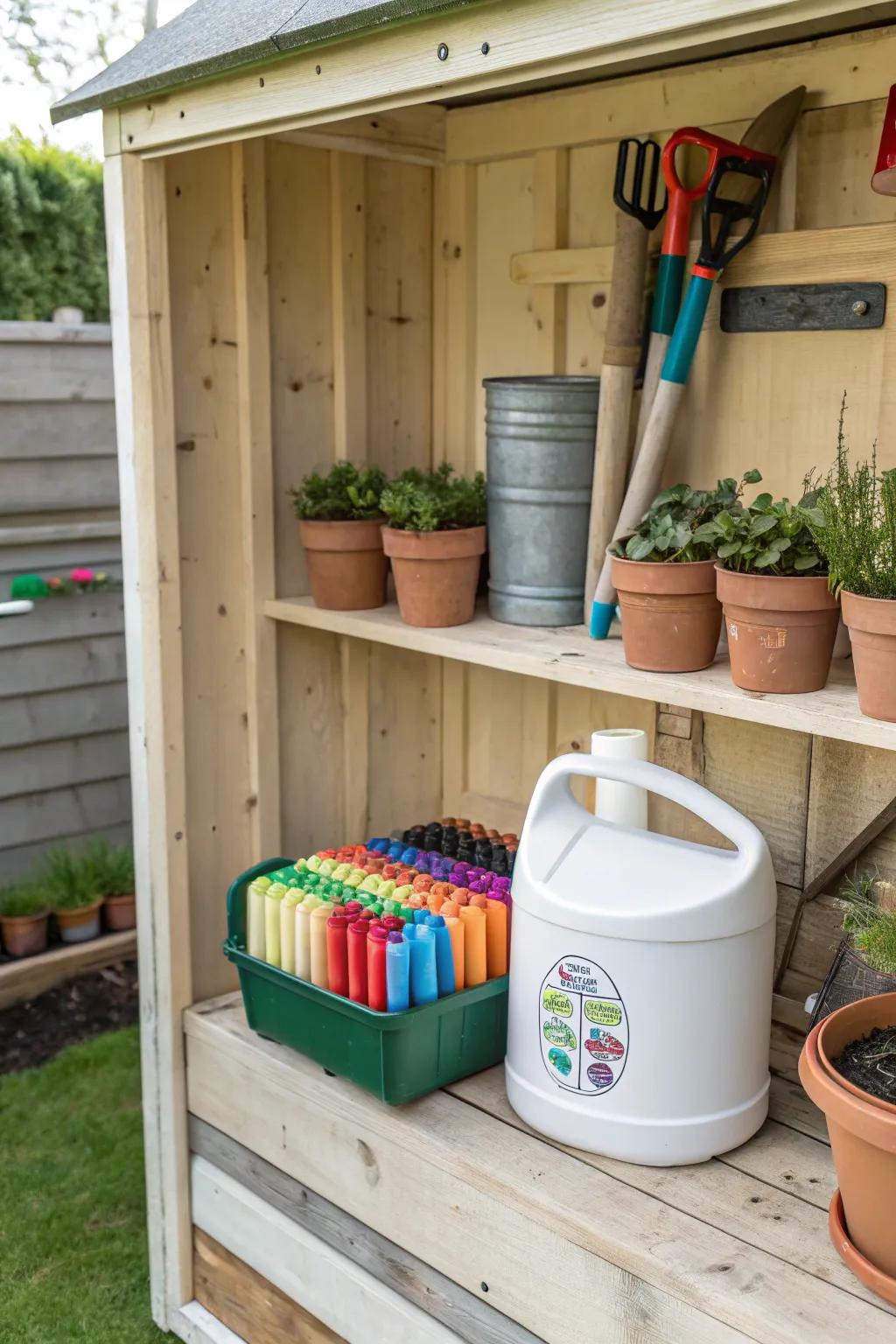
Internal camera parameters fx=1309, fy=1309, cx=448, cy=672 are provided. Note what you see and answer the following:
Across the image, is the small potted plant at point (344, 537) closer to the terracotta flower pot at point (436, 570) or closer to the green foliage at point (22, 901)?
the terracotta flower pot at point (436, 570)

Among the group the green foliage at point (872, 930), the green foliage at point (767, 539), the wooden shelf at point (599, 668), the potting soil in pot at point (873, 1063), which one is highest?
the green foliage at point (767, 539)

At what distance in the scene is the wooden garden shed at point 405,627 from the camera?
1.57 meters

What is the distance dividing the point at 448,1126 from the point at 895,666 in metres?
0.88

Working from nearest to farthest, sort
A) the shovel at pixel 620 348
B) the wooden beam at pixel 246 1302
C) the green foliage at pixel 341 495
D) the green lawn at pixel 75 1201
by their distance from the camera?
1. the shovel at pixel 620 348
2. the wooden beam at pixel 246 1302
3. the green foliage at pixel 341 495
4. the green lawn at pixel 75 1201

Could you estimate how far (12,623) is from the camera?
3727 millimetres

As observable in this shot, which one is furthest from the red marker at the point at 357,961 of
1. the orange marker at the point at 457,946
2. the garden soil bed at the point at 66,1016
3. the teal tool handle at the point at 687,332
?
the garden soil bed at the point at 66,1016

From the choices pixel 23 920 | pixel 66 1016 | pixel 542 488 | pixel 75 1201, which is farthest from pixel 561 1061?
pixel 23 920

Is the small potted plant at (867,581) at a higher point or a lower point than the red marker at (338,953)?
higher

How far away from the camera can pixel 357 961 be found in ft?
6.03

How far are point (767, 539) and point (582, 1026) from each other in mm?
657

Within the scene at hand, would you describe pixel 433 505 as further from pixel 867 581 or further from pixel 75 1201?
pixel 75 1201

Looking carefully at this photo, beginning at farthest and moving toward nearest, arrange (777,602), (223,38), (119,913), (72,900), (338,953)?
(119,913) < (72,900) < (338,953) < (223,38) < (777,602)

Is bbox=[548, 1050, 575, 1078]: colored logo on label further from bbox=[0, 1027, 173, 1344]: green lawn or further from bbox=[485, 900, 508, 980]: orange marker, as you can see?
bbox=[0, 1027, 173, 1344]: green lawn

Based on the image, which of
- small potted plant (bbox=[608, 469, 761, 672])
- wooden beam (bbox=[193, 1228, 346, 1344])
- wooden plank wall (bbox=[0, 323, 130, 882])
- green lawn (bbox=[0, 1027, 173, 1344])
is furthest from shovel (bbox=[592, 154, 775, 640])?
wooden plank wall (bbox=[0, 323, 130, 882])
